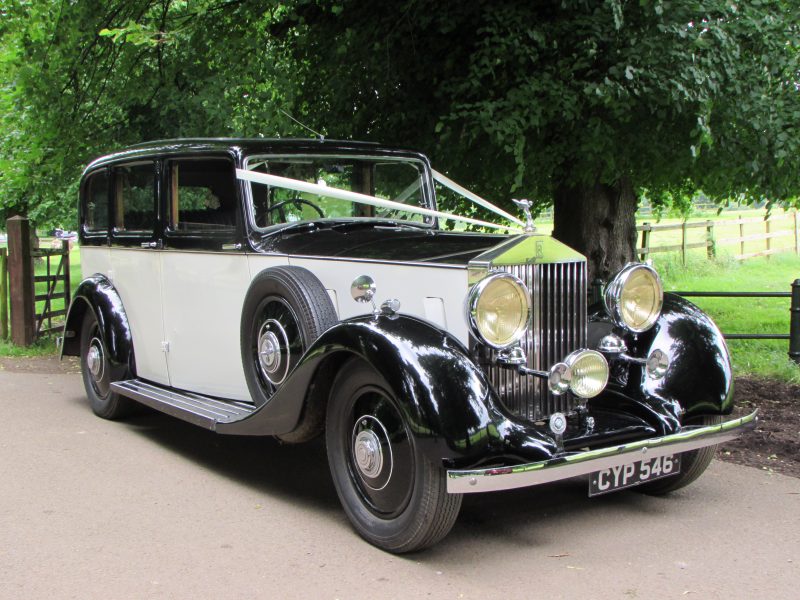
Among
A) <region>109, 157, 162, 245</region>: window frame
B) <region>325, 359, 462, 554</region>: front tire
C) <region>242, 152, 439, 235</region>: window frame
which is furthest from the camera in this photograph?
<region>109, 157, 162, 245</region>: window frame

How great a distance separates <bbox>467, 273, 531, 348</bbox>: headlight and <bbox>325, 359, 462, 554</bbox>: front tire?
1.67ft

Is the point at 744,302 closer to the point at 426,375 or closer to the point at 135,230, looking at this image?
the point at 135,230

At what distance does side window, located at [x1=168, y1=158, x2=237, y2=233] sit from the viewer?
5102 mm

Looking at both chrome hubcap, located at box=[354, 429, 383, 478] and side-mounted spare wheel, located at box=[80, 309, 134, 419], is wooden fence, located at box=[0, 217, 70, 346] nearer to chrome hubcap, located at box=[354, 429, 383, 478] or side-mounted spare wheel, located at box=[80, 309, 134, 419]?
side-mounted spare wheel, located at box=[80, 309, 134, 419]

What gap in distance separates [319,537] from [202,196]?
2485mm

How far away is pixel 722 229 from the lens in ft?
82.5

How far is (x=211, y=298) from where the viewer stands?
205 inches

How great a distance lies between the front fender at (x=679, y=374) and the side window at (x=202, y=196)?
7.72ft

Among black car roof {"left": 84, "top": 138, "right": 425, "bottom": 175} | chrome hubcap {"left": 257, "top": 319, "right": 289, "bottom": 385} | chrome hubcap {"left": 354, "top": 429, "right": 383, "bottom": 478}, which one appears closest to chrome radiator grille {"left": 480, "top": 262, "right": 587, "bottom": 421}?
chrome hubcap {"left": 354, "top": 429, "right": 383, "bottom": 478}

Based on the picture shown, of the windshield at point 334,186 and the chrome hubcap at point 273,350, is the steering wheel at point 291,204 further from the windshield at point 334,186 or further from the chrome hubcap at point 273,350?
the chrome hubcap at point 273,350

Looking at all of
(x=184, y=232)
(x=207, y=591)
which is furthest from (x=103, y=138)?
(x=207, y=591)

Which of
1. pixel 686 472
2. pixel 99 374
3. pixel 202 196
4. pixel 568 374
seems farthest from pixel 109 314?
pixel 686 472

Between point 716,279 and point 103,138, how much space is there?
1029 centimetres

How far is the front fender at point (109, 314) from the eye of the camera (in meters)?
5.98
